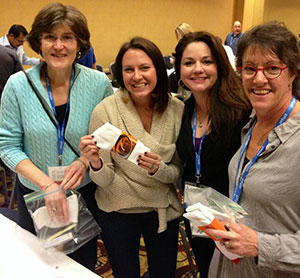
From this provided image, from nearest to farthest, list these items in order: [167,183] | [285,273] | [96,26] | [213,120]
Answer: [285,273] < [213,120] < [167,183] < [96,26]

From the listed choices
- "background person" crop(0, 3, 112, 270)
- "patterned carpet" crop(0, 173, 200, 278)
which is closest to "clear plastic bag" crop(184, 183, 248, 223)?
"background person" crop(0, 3, 112, 270)

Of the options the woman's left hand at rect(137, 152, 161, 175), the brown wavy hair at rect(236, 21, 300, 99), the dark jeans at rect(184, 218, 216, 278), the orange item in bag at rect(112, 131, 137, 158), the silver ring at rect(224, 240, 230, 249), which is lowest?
the dark jeans at rect(184, 218, 216, 278)

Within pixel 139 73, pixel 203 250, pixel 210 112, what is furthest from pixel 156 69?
pixel 203 250

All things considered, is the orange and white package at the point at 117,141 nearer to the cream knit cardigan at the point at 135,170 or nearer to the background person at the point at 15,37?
the cream knit cardigan at the point at 135,170

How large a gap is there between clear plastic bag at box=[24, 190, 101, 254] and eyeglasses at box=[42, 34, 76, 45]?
777 mm

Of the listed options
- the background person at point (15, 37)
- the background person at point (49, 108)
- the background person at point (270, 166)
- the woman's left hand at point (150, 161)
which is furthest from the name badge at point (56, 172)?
the background person at point (15, 37)

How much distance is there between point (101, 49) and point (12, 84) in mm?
7239

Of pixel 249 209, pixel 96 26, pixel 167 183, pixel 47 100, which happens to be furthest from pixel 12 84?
pixel 96 26

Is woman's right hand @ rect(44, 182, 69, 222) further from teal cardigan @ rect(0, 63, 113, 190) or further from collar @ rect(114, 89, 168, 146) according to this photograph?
collar @ rect(114, 89, 168, 146)

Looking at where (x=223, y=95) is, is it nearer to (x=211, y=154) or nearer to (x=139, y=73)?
(x=211, y=154)

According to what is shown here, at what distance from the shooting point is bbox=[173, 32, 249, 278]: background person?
62.2 inches

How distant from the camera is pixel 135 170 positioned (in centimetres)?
163

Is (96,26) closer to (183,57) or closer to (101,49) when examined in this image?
(101,49)

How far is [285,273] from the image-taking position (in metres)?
1.19
